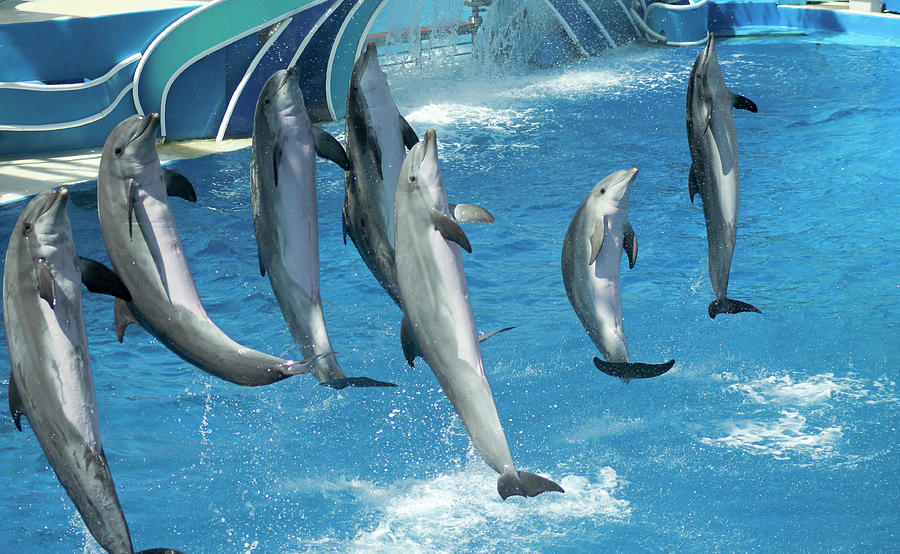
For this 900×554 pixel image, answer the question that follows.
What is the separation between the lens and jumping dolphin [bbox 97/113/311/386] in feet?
11.7

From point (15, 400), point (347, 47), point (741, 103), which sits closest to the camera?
point (15, 400)

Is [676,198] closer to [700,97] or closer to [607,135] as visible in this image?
[607,135]

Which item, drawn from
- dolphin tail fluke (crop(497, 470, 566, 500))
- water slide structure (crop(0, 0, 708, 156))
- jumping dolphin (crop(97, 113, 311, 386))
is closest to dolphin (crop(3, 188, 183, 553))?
jumping dolphin (crop(97, 113, 311, 386))

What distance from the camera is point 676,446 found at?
6.68 m

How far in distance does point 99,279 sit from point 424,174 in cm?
124

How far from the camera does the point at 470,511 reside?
607 cm

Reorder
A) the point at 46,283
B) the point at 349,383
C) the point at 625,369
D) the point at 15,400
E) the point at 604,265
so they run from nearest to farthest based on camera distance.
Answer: the point at 46,283 < the point at 15,400 < the point at 349,383 < the point at 625,369 < the point at 604,265

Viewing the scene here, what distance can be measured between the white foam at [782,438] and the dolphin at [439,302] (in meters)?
3.41

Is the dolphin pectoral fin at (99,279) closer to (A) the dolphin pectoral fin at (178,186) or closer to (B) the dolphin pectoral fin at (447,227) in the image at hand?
(A) the dolphin pectoral fin at (178,186)

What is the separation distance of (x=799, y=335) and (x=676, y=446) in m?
2.01

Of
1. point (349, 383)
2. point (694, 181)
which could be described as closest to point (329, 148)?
point (349, 383)

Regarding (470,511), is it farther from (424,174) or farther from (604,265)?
(424,174)

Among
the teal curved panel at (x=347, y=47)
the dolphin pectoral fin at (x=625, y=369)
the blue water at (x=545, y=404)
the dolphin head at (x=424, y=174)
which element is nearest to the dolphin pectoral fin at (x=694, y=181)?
the dolphin pectoral fin at (x=625, y=369)

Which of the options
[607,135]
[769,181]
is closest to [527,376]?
[769,181]
